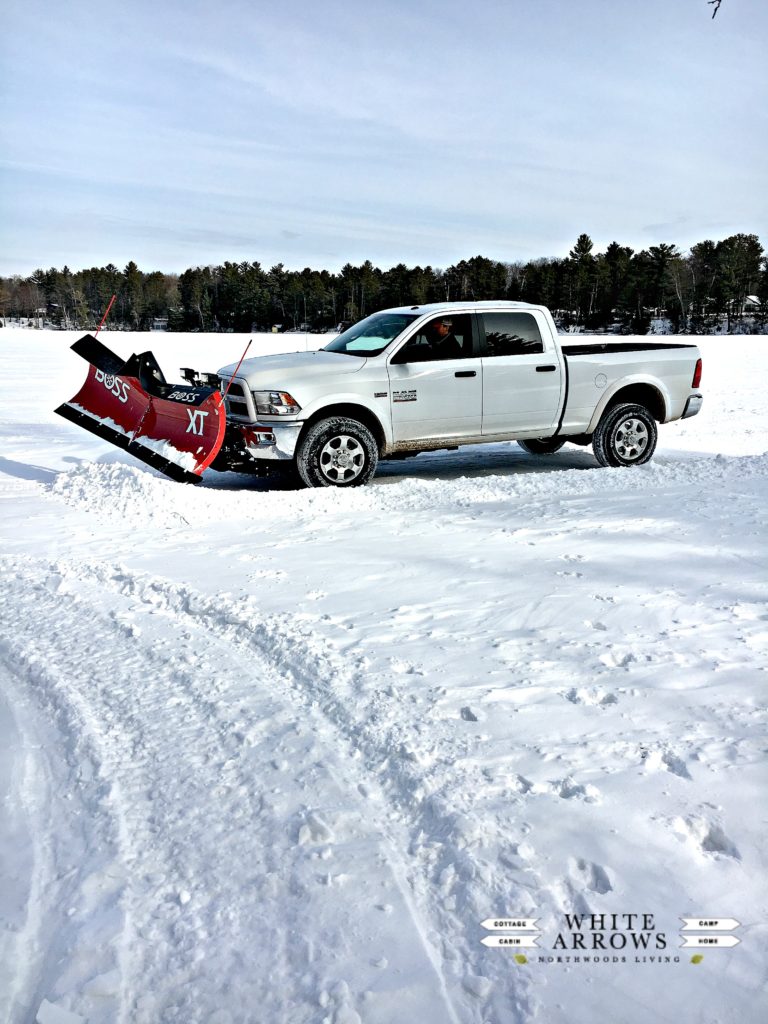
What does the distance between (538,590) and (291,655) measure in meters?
1.74

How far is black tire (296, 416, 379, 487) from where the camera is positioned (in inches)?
311

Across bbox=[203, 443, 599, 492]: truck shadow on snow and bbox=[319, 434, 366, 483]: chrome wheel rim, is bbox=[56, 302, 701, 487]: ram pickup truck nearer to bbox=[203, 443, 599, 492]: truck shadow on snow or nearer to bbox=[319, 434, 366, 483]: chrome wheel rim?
bbox=[319, 434, 366, 483]: chrome wheel rim

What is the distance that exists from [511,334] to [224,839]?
7.12 m

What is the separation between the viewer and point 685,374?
31.3 feet

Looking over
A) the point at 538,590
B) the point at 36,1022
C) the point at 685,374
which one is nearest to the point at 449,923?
the point at 36,1022

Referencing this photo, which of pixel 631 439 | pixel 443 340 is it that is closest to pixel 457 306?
pixel 443 340

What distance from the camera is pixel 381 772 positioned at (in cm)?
306

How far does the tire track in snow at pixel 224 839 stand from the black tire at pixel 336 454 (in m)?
3.66

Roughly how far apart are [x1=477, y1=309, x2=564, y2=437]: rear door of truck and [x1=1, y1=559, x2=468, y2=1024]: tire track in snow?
512cm

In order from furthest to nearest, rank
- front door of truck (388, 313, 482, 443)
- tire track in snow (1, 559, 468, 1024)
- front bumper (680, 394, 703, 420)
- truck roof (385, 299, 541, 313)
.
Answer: front bumper (680, 394, 703, 420) < truck roof (385, 299, 541, 313) < front door of truck (388, 313, 482, 443) < tire track in snow (1, 559, 468, 1024)

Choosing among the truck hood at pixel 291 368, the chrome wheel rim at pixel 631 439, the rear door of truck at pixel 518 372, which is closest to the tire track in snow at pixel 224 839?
the truck hood at pixel 291 368

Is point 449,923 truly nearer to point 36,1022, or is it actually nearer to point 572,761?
point 572,761

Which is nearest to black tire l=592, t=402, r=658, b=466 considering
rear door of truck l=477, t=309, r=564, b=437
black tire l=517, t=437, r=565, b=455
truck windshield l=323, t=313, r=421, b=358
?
rear door of truck l=477, t=309, r=564, b=437

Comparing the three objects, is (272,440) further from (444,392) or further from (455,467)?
(455,467)
